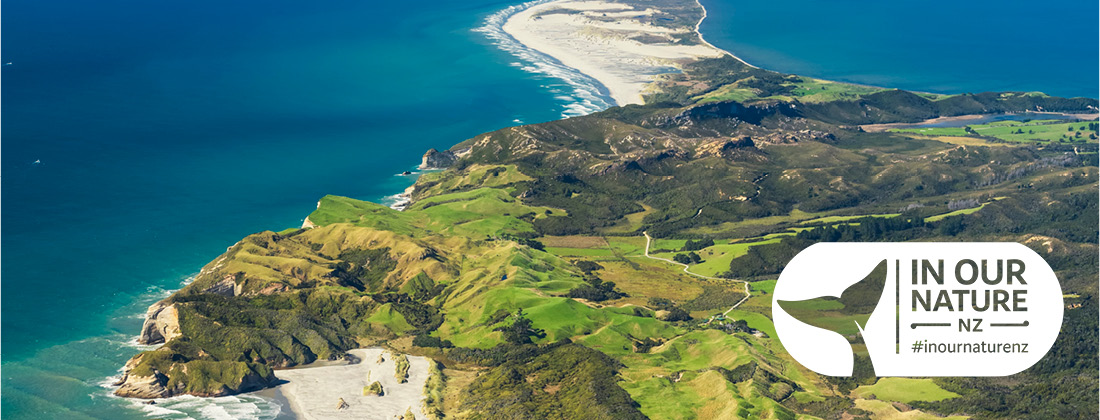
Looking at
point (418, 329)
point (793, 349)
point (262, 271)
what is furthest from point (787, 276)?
point (262, 271)

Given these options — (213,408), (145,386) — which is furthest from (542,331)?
(145,386)

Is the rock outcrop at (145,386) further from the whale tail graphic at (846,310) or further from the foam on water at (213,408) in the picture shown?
the whale tail graphic at (846,310)

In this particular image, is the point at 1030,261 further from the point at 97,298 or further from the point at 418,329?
the point at 97,298

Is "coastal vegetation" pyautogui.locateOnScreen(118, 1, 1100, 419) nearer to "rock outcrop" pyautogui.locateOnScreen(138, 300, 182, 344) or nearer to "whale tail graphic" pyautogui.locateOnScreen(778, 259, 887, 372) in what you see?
"rock outcrop" pyautogui.locateOnScreen(138, 300, 182, 344)

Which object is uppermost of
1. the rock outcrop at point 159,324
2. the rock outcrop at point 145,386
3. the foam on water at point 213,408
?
the rock outcrop at point 159,324

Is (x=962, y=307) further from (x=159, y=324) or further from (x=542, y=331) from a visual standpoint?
(x=159, y=324)

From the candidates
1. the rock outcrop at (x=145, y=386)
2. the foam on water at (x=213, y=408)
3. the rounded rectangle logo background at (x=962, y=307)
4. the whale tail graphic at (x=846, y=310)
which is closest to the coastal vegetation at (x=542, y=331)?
the rock outcrop at (x=145, y=386)

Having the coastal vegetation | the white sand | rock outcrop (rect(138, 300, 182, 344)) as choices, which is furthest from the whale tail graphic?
rock outcrop (rect(138, 300, 182, 344))

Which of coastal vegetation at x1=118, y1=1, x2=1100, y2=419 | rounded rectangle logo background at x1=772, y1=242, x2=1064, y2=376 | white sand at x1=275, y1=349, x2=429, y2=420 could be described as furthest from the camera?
coastal vegetation at x1=118, y1=1, x2=1100, y2=419
